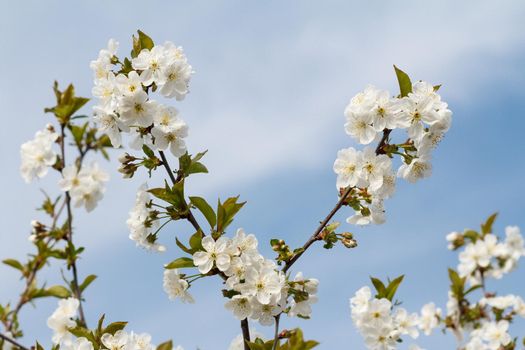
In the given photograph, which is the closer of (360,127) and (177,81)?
(360,127)

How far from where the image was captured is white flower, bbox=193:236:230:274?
3.02 metres

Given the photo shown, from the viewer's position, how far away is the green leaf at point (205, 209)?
3.08m

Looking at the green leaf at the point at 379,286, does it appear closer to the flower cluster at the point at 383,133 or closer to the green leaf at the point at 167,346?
the flower cluster at the point at 383,133

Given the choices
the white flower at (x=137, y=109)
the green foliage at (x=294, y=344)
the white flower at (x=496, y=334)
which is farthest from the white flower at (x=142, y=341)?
the white flower at (x=496, y=334)

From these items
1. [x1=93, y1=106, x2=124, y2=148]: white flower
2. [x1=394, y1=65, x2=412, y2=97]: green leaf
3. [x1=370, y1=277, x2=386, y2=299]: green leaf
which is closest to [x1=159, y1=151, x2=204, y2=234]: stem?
→ [x1=93, y1=106, x2=124, y2=148]: white flower

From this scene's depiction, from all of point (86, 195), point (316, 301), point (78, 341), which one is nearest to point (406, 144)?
point (316, 301)

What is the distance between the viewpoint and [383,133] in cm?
330

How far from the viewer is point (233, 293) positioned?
312 cm

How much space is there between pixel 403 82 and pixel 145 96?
1.33m

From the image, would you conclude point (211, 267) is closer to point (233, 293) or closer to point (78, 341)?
point (233, 293)

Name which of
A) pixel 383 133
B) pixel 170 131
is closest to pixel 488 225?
pixel 383 133

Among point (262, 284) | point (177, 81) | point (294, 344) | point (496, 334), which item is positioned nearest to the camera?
point (294, 344)

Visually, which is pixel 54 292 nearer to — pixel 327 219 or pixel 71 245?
pixel 71 245

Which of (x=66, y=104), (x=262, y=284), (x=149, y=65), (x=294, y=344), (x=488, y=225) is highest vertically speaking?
(x=488, y=225)
